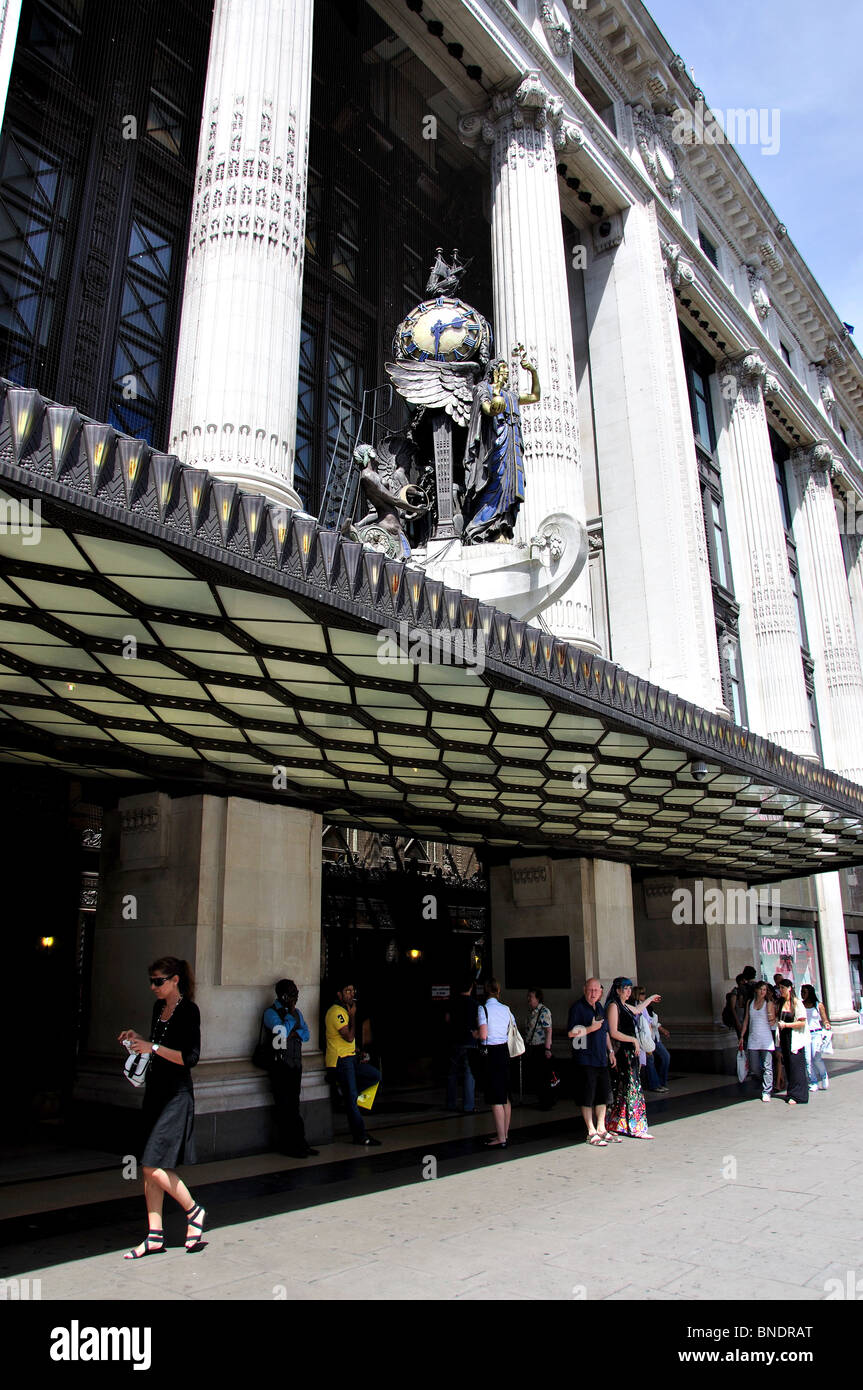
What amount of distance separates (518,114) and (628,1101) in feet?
64.2

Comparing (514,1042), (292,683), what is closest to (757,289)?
Answer: (514,1042)

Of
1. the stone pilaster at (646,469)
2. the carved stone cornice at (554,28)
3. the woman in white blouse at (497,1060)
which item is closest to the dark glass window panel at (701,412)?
the stone pilaster at (646,469)

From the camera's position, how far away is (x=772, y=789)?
13.4 meters

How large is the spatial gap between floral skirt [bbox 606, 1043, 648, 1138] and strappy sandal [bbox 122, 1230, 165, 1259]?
22.1 feet

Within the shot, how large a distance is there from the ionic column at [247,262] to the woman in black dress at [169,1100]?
610 cm

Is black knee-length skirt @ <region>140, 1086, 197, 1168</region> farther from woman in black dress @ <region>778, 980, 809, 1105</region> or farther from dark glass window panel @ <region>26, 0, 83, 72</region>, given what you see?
dark glass window panel @ <region>26, 0, 83, 72</region>

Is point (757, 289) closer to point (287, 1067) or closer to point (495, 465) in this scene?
point (495, 465)

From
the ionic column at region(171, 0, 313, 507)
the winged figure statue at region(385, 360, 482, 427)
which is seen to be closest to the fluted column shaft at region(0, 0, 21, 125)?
the ionic column at region(171, 0, 313, 507)

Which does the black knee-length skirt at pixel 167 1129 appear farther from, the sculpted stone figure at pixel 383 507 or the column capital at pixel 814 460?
the column capital at pixel 814 460

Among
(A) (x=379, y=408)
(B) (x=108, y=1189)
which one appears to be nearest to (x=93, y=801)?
(B) (x=108, y=1189)

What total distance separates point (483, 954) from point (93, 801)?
832 cm

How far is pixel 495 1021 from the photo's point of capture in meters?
10.5

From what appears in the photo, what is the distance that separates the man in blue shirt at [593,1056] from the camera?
10812mm
